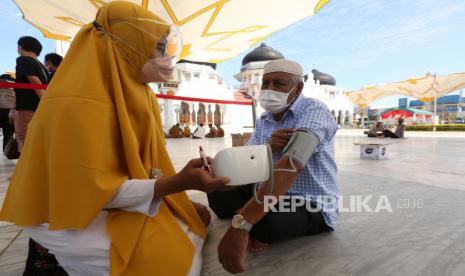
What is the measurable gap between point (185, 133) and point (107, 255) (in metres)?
12.4

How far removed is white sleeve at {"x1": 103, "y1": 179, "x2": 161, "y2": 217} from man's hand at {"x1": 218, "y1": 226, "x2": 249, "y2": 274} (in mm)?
282

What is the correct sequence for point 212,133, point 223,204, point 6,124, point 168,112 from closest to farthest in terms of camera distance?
1. point 223,204
2. point 6,124
3. point 212,133
4. point 168,112

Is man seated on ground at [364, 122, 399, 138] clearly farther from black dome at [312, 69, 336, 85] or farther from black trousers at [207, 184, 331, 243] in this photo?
black dome at [312, 69, 336, 85]

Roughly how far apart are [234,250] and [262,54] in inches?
1198

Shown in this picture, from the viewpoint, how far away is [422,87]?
81.0 feet

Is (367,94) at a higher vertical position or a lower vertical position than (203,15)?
lower

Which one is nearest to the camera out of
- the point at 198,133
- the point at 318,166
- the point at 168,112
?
the point at 318,166

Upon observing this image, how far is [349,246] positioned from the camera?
115cm

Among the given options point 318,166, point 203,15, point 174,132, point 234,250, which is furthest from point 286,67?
point 174,132

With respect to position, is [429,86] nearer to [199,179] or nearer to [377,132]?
[377,132]

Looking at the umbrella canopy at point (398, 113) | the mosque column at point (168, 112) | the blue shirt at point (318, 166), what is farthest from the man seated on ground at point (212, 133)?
the umbrella canopy at point (398, 113)

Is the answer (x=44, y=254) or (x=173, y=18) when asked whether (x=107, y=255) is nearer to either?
(x=44, y=254)

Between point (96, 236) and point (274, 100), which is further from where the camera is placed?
point (274, 100)

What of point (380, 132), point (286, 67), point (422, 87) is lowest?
point (380, 132)
